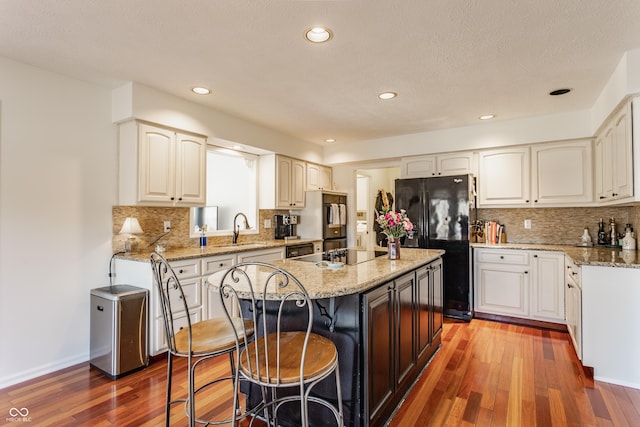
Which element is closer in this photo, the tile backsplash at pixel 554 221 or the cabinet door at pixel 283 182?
the tile backsplash at pixel 554 221

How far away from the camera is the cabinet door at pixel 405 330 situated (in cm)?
214

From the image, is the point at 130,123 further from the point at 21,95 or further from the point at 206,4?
the point at 206,4

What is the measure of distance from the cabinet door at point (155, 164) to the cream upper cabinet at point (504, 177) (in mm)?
3608

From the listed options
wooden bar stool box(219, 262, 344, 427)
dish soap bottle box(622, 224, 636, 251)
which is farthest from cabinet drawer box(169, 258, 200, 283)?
dish soap bottle box(622, 224, 636, 251)

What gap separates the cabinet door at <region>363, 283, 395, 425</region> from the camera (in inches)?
69.2

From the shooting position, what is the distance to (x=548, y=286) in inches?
145

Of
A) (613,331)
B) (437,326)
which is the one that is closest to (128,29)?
(437,326)

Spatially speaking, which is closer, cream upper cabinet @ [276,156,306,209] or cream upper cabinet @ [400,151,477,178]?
cream upper cabinet @ [400,151,477,178]

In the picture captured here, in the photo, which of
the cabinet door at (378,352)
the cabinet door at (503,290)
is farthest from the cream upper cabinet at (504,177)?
the cabinet door at (378,352)

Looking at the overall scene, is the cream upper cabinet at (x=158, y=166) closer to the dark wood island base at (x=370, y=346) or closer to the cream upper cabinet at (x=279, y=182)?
the cream upper cabinet at (x=279, y=182)

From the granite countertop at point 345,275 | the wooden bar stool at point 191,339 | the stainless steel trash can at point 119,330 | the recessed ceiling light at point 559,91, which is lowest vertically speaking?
the stainless steel trash can at point 119,330

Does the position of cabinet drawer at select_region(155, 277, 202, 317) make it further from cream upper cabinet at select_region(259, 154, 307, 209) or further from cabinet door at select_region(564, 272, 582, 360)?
cabinet door at select_region(564, 272, 582, 360)

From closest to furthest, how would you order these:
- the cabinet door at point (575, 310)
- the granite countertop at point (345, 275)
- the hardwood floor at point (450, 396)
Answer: the granite countertop at point (345, 275) < the hardwood floor at point (450, 396) < the cabinet door at point (575, 310)

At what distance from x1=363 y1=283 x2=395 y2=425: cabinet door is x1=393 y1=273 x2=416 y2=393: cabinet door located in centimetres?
10
